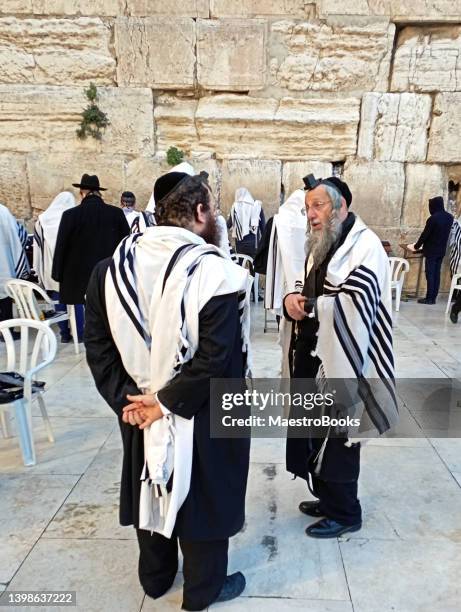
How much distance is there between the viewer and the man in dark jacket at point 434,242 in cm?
714

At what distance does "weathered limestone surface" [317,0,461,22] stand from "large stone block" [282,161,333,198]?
92.8 inches

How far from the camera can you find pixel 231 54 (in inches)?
291

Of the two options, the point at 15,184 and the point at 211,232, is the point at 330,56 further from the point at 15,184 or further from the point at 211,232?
the point at 211,232

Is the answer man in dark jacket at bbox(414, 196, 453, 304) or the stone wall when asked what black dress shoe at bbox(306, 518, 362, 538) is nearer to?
man in dark jacket at bbox(414, 196, 453, 304)

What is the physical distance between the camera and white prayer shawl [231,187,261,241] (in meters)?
7.32

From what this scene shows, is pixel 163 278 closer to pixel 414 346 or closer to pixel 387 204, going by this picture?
pixel 414 346

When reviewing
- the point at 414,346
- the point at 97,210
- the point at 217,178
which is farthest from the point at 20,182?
the point at 414,346

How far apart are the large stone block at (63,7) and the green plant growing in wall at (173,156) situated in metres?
2.30

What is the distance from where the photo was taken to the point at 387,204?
7.93m

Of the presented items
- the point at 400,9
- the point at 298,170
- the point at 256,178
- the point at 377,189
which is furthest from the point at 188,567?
the point at 400,9

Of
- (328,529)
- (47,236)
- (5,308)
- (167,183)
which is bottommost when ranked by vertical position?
(5,308)

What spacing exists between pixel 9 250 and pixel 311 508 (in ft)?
15.6

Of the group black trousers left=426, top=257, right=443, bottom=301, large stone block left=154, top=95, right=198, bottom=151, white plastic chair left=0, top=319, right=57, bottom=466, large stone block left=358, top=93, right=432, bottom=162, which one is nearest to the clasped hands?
white plastic chair left=0, top=319, right=57, bottom=466

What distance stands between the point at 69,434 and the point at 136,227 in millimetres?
2700
